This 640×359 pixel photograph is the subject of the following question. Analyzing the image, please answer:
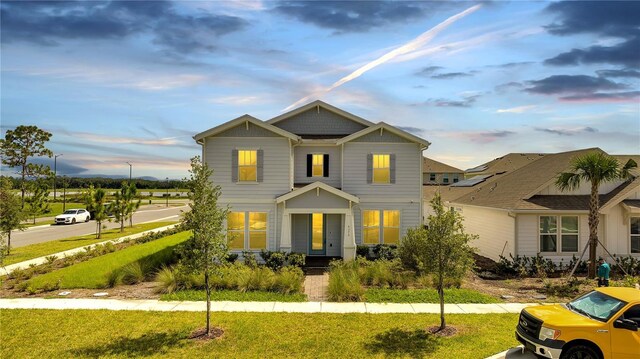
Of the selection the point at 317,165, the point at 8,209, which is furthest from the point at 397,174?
the point at 8,209

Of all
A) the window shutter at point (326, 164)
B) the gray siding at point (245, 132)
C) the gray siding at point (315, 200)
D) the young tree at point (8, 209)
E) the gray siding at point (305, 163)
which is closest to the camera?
the gray siding at point (315, 200)

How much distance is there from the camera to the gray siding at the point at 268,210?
21047 millimetres

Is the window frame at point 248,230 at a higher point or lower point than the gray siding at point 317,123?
lower

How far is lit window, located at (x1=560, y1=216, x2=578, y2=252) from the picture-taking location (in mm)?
20344

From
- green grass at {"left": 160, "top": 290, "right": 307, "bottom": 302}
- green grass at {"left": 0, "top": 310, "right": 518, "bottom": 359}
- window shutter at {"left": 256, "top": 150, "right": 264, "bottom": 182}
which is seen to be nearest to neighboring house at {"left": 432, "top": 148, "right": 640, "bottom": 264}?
green grass at {"left": 0, "top": 310, "right": 518, "bottom": 359}

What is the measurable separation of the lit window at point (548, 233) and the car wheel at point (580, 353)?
12.6 meters

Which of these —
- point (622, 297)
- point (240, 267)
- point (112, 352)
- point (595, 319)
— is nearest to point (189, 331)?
point (112, 352)

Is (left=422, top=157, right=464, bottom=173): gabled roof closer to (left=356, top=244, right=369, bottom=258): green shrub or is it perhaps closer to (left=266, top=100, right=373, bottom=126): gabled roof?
(left=266, top=100, right=373, bottom=126): gabled roof

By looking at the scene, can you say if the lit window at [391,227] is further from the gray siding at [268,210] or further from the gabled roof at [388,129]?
the gray siding at [268,210]

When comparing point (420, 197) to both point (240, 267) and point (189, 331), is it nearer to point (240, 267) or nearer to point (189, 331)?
point (240, 267)

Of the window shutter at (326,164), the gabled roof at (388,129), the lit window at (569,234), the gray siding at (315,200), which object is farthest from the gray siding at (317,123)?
the lit window at (569,234)

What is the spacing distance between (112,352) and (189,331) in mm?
2036

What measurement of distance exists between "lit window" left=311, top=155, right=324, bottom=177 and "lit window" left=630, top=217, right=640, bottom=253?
53.3 feet

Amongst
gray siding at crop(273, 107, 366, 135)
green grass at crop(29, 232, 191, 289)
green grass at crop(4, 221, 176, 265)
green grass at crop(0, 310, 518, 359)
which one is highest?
gray siding at crop(273, 107, 366, 135)
